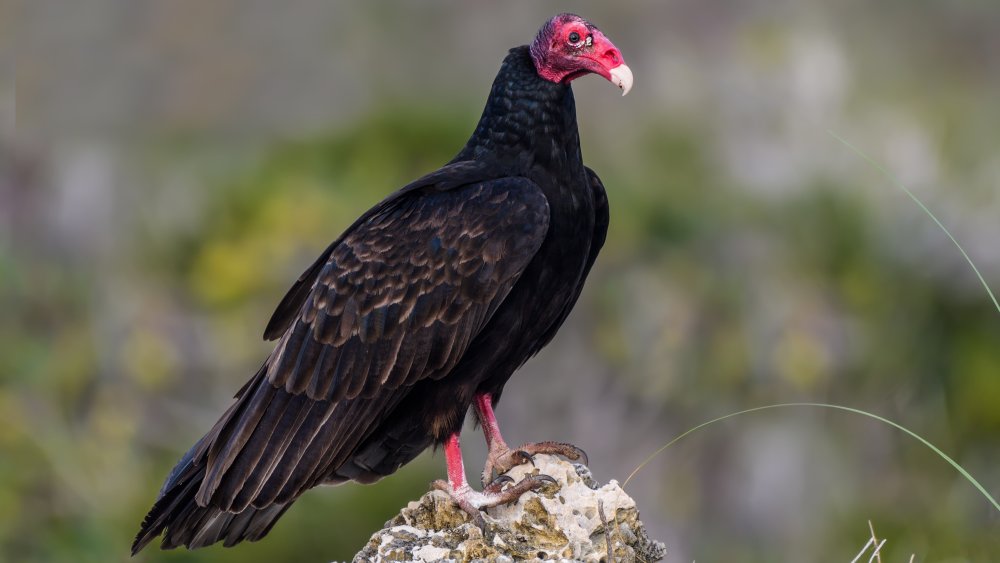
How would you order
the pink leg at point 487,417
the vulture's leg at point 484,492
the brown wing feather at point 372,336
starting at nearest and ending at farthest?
the vulture's leg at point 484,492, the brown wing feather at point 372,336, the pink leg at point 487,417

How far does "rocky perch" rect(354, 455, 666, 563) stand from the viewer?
410 cm

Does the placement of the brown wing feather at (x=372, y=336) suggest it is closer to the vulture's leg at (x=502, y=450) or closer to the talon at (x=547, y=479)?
the vulture's leg at (x=502, y=450)

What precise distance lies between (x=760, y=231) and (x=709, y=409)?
82.0 inches

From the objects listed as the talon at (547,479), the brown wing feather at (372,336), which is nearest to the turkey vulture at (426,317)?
the brown wing feather at (372,336)

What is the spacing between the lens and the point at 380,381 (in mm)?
4473

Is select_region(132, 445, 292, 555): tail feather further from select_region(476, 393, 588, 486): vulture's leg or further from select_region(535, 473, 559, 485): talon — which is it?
select_region(535, 473, 559, 485): talon

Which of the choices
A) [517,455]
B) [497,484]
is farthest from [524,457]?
[497,484]

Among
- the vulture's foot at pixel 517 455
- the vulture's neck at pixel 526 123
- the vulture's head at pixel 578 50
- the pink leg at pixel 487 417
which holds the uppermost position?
the vulture's head at pixel 578 50

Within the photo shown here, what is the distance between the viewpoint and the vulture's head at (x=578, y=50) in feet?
15.0

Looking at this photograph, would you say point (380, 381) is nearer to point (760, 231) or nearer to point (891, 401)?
point (891, 401)

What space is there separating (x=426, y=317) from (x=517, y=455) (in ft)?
1.68

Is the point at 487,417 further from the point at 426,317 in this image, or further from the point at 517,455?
the point at 426,317

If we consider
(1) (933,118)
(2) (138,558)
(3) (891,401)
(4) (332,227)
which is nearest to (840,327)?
(3) (891,401)

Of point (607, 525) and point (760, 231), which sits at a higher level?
point (760, 231)
